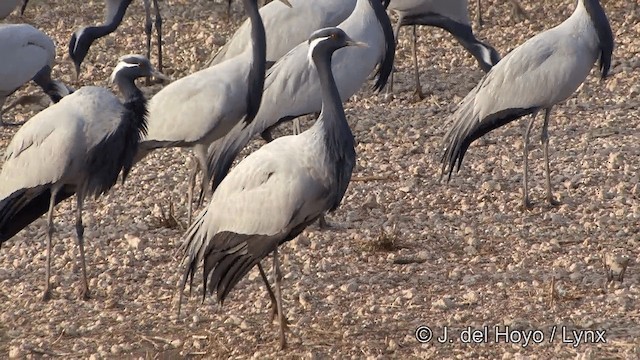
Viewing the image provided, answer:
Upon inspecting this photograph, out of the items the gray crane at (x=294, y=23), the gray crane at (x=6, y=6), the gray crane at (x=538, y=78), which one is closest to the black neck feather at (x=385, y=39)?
the gray crane at (x=538, y=78)

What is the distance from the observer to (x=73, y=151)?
7.50 metres

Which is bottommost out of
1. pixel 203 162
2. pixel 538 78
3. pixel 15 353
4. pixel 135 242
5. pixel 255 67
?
pixel 135 242

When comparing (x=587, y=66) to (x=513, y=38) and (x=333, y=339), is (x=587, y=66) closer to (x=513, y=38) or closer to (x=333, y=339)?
(x=333, y=339)

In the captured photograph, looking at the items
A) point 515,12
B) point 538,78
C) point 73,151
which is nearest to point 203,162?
point 73,151

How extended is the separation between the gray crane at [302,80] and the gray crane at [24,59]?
7.13ft

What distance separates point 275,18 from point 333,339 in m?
3.85

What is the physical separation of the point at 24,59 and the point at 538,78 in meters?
3.82

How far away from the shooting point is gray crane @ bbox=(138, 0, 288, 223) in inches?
323

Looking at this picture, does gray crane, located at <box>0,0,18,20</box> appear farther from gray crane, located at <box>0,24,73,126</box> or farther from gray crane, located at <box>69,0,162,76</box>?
gray crane, located at <box>0,24,73,126</box>

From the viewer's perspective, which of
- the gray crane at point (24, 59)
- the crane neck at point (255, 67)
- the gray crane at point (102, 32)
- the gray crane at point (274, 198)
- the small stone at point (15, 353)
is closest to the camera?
the gray crane at point (274, 198)

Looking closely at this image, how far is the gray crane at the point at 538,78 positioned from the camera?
28.7ft

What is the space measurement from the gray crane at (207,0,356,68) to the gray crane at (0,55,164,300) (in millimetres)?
2191

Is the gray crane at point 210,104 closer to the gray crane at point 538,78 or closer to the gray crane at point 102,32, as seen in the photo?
the gray crane at point 538,78

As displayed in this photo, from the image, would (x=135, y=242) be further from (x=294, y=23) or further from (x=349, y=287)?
(x=294, y=23)
